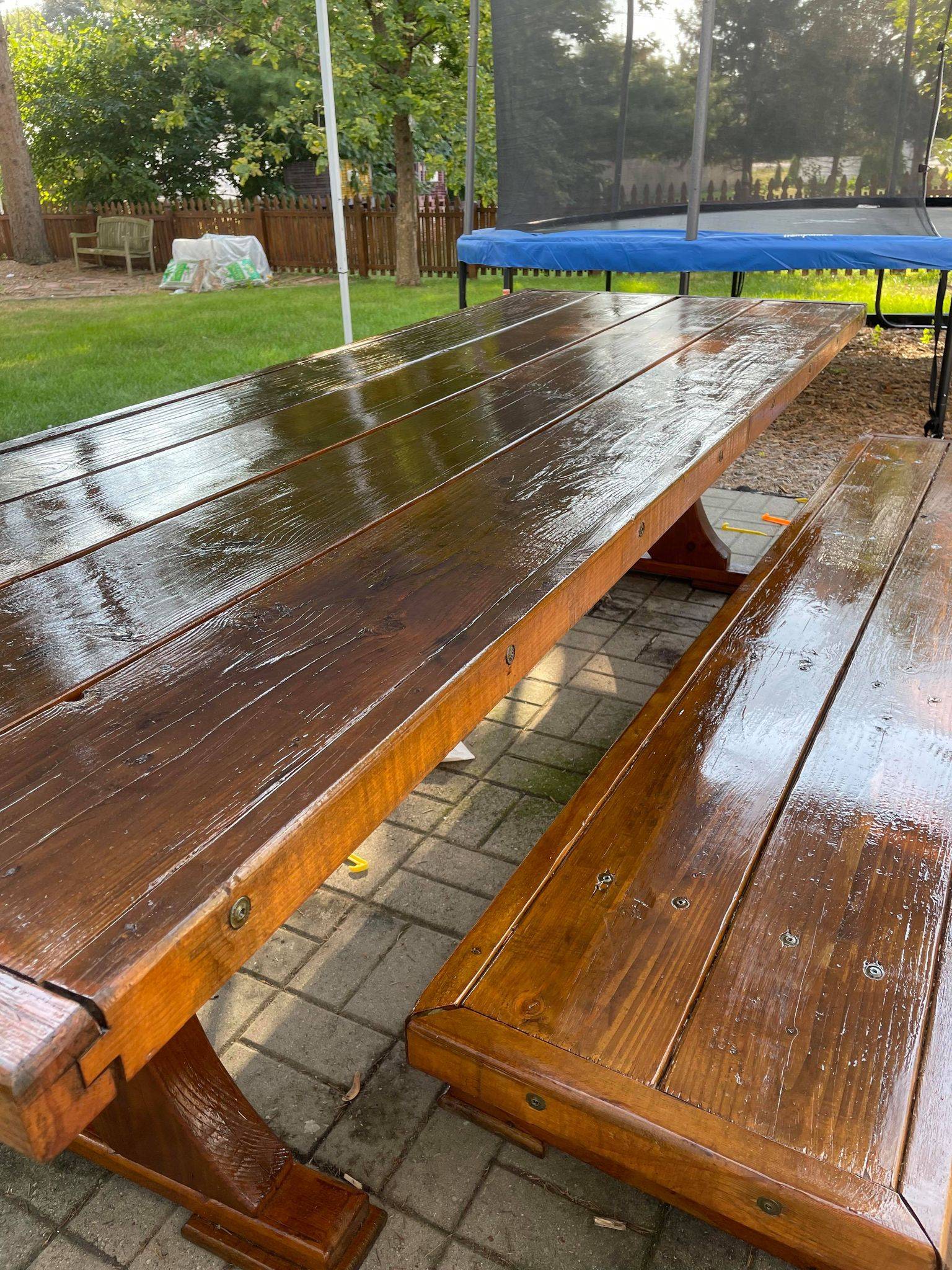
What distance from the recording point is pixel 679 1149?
3.23 feet

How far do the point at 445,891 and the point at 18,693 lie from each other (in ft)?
4.13

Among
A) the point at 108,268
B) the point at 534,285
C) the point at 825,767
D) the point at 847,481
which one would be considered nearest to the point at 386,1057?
the point at 825,767

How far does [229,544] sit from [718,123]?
231 inches

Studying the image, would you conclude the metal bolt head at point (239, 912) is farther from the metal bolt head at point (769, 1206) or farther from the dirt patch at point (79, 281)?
the dirt patch at point (79, 281)

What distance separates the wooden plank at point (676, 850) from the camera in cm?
114

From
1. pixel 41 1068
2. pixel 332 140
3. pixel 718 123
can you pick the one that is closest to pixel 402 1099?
pixel 41 1068

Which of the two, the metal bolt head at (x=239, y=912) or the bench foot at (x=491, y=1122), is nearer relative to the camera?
the metal bolt head at (x=239, y=912)

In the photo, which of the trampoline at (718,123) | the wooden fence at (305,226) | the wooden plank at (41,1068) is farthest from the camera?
the wooden fence at (305,226)

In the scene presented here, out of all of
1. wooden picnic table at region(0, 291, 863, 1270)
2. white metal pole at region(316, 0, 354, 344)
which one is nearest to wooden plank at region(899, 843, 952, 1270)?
wooden picnic table at region(0, 291, 863, 1270)

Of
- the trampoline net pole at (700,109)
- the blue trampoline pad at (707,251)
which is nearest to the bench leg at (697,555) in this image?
the blue trampoline pad at (707,251)

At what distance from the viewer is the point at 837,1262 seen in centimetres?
94

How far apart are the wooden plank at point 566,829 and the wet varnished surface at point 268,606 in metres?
0.29

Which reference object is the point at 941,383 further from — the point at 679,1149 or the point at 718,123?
the point at 679,1149

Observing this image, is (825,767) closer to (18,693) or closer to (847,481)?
(18,693)
